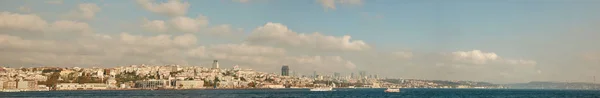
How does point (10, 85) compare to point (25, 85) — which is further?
point (25, 85)

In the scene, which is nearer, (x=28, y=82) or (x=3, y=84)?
(x=3, y=84)

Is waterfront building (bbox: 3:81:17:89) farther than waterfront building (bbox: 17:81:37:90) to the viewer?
No

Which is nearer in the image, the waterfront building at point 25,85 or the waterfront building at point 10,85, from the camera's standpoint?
the waterfront building at point 10,85

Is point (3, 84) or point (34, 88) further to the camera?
point (34, 88)
